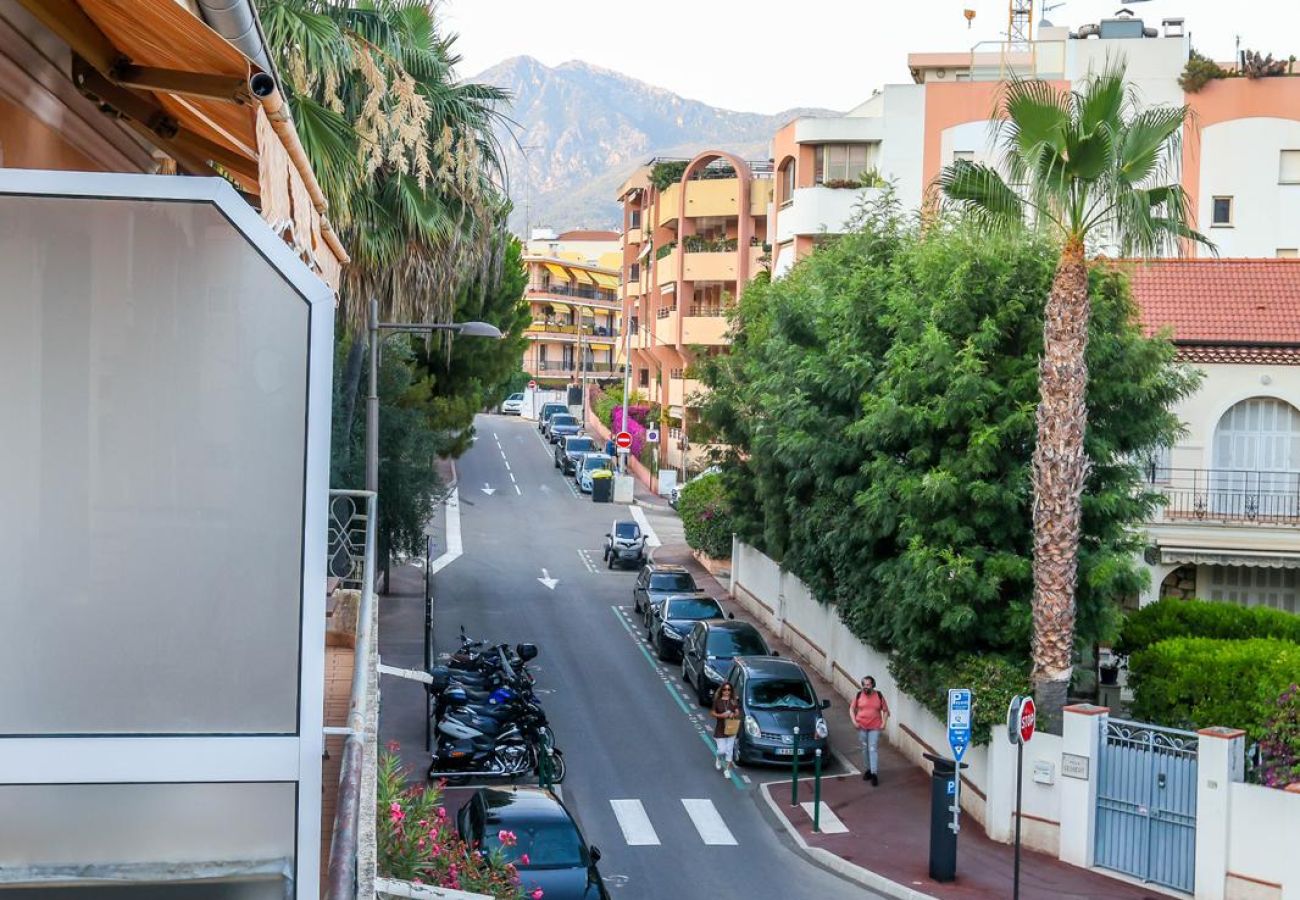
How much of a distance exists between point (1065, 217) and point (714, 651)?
11.9 metres

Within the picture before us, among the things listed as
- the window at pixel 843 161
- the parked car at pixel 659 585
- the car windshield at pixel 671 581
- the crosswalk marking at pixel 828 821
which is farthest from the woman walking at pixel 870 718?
the window at pixel 843 161

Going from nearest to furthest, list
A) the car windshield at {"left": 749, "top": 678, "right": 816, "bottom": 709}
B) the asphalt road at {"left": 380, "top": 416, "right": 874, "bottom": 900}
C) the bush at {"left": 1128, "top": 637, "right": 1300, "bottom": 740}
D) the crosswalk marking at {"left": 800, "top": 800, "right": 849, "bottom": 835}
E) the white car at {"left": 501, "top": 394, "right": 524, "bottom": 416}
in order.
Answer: the bush at {"left": 1128, "top": 637, "right": 1300, "bottom": 740} → the asphalt road at {"left": 380, "top": 416, "right": 874, "bottom": 900} → the crosswalk marking at {"left": 800, "top": 800, "right": 849, "bottom": 835} → the car windshield at {"left": 749, "top": 678, "right": 816, "bottom": 709} → the white car at {"left": 501, "top": 394, "right": 524, "bottom": 416}

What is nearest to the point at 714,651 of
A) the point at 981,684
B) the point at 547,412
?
the point at 981,684

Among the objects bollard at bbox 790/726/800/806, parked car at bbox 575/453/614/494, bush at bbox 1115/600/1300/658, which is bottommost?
bollard at bbox 790/726/800/806

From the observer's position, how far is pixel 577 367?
134 m

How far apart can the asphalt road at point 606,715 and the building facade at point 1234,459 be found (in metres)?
9.40

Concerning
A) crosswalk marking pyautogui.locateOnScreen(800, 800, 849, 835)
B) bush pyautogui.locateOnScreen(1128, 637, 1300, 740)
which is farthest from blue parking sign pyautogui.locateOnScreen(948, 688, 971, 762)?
bush pyautogui.locateOnScreen(1128, 637, 1300, 740)

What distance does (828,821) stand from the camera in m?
20.6

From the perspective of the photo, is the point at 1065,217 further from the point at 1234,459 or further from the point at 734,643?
the point at 734,643

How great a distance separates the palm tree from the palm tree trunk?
13mm

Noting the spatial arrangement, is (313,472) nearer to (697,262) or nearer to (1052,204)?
(1052,204)

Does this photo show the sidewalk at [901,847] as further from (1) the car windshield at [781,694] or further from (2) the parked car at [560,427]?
(2) the parked car at [560,427]

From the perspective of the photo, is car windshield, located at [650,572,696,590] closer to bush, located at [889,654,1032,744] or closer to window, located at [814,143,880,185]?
bush, located at [889,654,1032,744]

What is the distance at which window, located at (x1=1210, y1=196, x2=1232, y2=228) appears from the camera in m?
42.5
